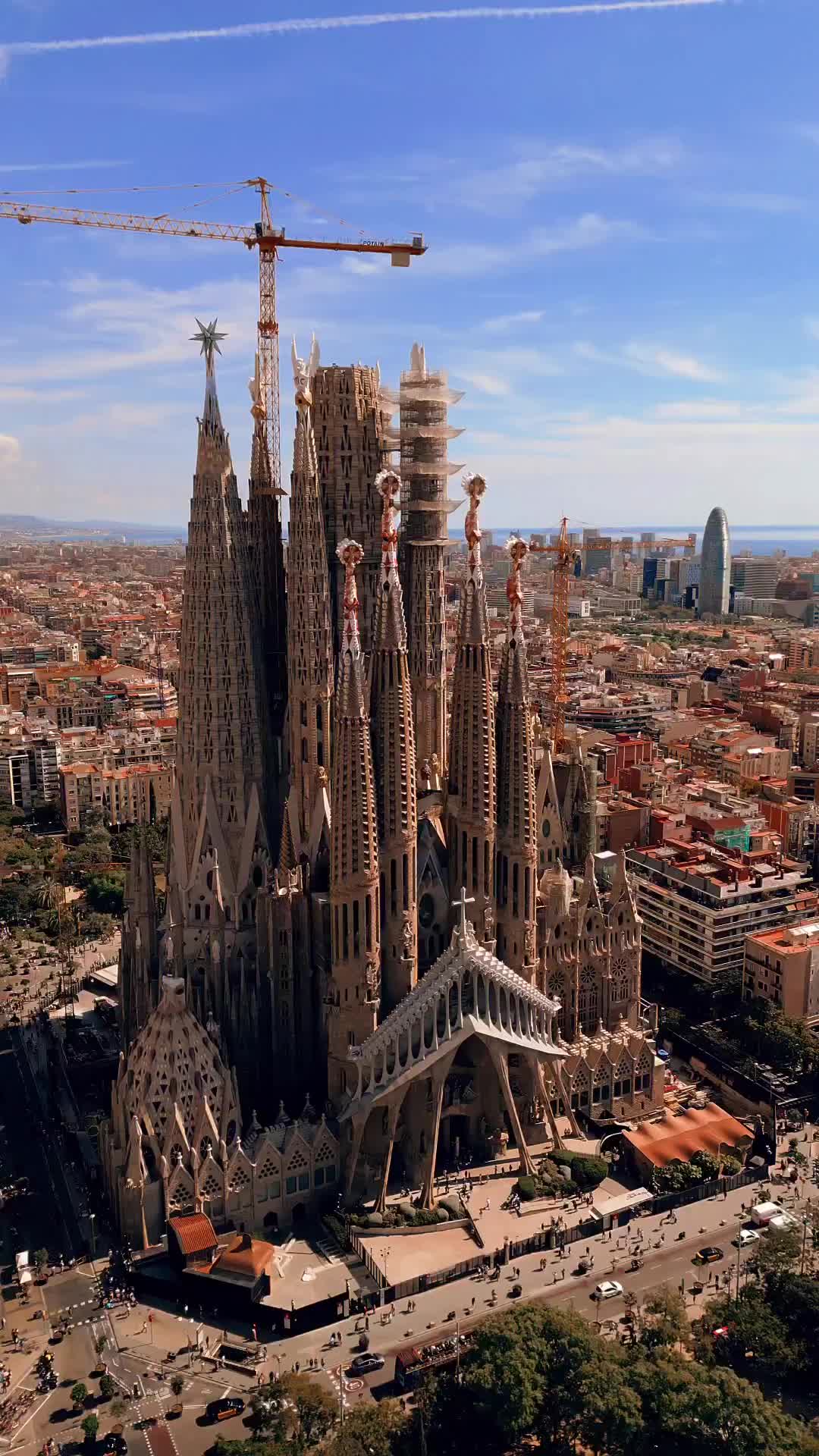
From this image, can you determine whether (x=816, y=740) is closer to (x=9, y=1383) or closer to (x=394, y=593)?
(x=394, y=593)

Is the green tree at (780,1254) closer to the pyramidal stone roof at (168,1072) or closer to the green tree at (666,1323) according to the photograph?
the green tree at (666,1323)

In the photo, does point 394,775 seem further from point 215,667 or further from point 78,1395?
point 78,1395

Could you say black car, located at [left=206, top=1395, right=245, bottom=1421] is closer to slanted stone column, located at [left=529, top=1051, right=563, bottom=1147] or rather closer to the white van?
slanted stone column, located at [left=529, top=1051, right=563, bottom=1147]

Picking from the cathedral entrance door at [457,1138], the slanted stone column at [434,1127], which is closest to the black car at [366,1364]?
the slanted stone column at [434,1127]

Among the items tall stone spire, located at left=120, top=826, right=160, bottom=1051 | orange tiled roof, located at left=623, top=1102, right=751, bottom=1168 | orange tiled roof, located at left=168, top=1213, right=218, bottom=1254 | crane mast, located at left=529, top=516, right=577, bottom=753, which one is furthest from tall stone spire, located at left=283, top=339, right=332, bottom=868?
crane mast, located at left=529, top=516, right=577, bottom=753

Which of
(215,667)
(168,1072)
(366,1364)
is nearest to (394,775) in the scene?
(215,667)
